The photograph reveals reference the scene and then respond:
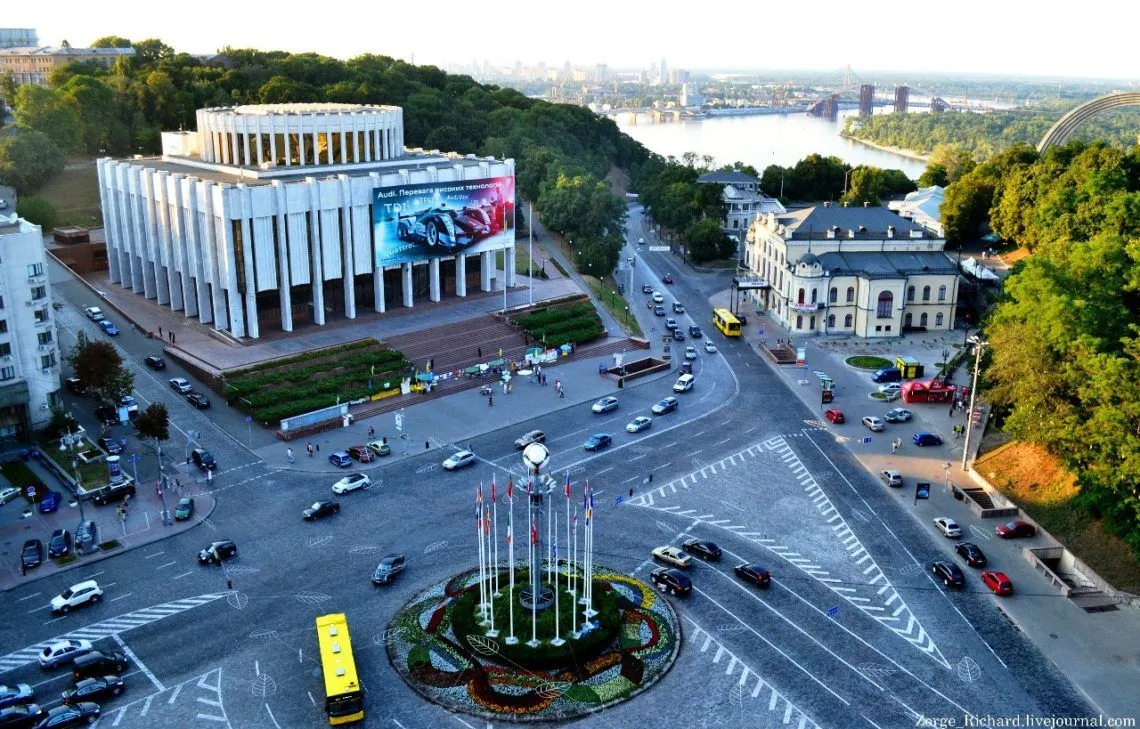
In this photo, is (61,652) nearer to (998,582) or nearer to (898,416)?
(998,582)

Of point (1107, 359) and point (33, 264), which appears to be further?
point (33, 264)

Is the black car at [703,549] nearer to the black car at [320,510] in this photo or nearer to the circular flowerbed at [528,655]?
the circular flowerbed at [528,655]

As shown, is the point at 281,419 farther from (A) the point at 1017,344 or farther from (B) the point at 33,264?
(A) the point at 1017,344

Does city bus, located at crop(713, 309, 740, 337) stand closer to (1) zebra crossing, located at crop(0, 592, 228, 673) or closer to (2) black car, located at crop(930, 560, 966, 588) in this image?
(2) black car, located at crop(930, 560, 966, 588)

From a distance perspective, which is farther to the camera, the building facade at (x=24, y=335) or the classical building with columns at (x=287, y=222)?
the classical building with columns at (x=287, y=222)

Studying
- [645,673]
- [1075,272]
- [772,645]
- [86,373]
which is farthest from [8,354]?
[1075,272]

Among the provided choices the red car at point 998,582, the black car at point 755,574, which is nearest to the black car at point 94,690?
the black car at point 755,574
